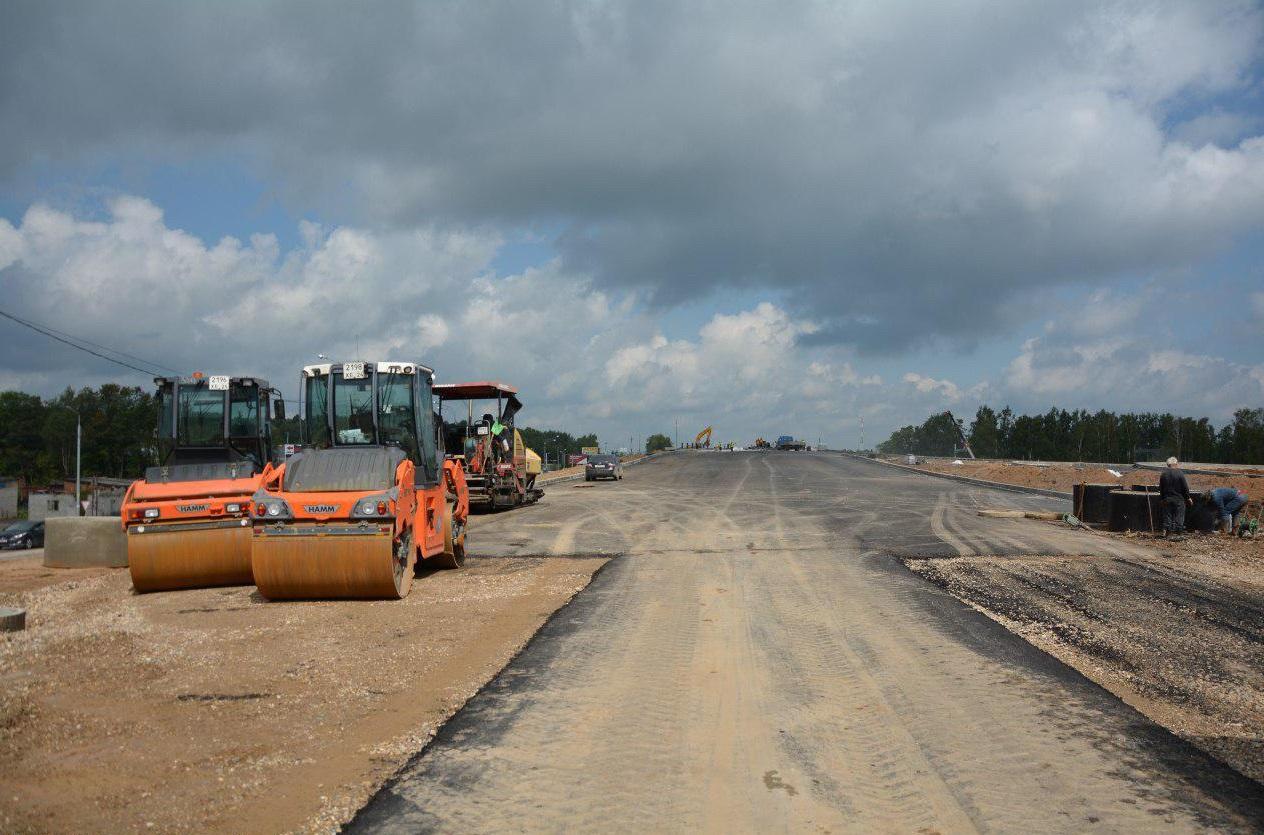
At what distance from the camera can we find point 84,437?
348 ft

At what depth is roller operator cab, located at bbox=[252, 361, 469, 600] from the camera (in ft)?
33.9

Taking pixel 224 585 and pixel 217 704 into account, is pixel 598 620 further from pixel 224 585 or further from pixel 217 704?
pixel 224 585

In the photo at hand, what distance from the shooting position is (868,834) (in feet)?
14.7

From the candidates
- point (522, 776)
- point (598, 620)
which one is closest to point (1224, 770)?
point (522, 776)

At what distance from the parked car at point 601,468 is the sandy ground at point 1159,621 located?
89.0 feet

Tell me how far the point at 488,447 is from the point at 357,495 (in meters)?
13.6

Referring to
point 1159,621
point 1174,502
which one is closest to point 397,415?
point 1159,621

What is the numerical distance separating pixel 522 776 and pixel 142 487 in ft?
28.5

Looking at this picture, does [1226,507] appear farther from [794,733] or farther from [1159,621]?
[794,733]

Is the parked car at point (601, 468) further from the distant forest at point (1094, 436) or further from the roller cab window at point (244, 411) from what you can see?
the distant forest at point (1094, 436)

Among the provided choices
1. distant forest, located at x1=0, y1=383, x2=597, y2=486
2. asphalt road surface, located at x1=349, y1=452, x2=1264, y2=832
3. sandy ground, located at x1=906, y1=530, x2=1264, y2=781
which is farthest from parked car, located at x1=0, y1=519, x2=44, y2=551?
distant forest, located at x1=0, y1=383, x2=597, y2=486

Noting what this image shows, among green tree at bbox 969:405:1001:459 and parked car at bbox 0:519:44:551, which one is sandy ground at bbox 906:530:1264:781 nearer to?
parked car at bbox 0:519:44:551

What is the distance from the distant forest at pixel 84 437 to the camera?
10625 centimetres

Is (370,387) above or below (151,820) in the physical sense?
above
